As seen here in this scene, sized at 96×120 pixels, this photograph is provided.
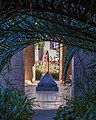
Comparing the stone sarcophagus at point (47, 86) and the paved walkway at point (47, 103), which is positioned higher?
the stone sarcophagus at point (47, 86)

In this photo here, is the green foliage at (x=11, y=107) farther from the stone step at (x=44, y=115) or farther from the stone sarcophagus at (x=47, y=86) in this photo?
the stone sarcophagus at (x=47, y=86)

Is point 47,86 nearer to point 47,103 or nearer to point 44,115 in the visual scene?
point 47,103

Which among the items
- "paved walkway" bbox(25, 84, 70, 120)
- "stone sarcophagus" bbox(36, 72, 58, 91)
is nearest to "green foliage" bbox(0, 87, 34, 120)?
"paved walkway" bbox(25, 84, 70, 120)

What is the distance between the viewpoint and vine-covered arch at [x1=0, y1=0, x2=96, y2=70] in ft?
4.96

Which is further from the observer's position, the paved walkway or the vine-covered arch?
the paved walkway

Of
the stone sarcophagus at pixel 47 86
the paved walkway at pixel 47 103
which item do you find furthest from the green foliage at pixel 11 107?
the stone sarcophagus at pixel 47 86

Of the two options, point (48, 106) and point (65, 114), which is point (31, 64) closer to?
point (48, 106)

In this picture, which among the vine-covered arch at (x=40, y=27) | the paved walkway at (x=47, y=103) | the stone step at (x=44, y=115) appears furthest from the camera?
the paved walkway at (x=47, y=103)

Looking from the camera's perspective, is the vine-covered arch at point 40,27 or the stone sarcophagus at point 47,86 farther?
the stone sarcophagus at point 47,86

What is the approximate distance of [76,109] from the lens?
3885 millimetres

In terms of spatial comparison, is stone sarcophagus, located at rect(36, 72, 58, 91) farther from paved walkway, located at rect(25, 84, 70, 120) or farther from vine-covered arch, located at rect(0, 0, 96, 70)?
vine-covered arch, located at rect(0, 0, 96, 70)

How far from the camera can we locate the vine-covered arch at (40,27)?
4.96 ft

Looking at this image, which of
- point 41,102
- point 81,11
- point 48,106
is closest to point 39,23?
point 81,11

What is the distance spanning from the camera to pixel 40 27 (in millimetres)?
1981
